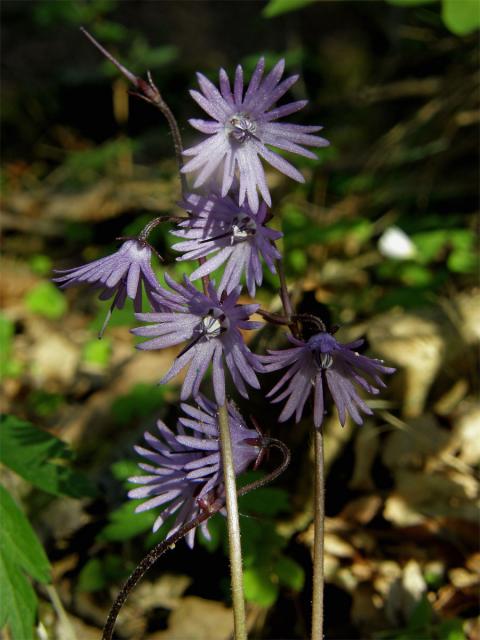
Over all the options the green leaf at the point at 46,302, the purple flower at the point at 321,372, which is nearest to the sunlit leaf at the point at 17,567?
the purple flower at the point at 321,372

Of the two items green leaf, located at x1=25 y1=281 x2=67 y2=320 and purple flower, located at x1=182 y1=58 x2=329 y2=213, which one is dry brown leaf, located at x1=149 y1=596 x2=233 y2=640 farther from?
green leaf, located at x1=25 y1=281 x2=67 y2=320

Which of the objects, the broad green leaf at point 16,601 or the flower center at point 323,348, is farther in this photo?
the broad green leaf at point 16,601

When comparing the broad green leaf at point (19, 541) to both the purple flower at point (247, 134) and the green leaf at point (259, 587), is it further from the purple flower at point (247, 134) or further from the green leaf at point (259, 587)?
the purple flower at point (247, 134)

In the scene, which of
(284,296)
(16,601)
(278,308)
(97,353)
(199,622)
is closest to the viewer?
(284,296)

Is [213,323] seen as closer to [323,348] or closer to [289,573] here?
[323,348]

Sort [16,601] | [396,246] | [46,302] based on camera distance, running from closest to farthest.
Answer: [16,601]
[396,246]
[46,302]

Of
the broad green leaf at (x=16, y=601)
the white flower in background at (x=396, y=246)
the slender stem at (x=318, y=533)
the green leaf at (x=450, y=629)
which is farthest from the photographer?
the white flower in background at (x=396, y=246)

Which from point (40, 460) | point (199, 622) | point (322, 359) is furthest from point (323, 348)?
point (199, 622)

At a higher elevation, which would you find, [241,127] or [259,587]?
[241,127]
